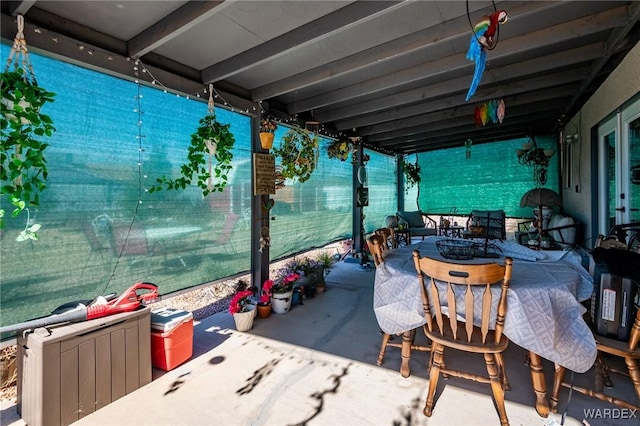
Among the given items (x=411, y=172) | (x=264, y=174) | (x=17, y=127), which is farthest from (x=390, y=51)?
(x=411, y=172)

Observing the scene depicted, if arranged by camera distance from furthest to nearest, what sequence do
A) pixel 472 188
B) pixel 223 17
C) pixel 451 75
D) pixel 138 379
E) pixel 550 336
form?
pixel 472 188
pixel 451 75
pixel 223 17
pixel 138 379
pixel 550 336

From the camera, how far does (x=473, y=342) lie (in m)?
1.58

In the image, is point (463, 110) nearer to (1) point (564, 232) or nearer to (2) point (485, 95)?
(2) point (485, 95)

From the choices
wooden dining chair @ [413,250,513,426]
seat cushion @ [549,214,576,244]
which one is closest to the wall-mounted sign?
wooden dining chair @ [413,250,513,426]

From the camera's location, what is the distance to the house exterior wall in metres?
2.60

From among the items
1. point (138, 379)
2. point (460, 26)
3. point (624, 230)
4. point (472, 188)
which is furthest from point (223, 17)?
point (472, 188)

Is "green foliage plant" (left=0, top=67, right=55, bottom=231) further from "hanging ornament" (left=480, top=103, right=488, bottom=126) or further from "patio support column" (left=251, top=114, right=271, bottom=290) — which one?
"hanging ornament" (left=480, top=103, right=488, bottom=126)

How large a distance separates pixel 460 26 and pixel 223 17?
5.49ft

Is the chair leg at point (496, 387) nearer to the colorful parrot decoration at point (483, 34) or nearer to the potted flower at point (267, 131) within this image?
the colorful parrot decoration at point (483, 34)

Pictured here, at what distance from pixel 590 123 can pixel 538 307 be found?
3.66m

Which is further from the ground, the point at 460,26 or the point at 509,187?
the point at 460,26

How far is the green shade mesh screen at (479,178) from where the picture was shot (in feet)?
20.0

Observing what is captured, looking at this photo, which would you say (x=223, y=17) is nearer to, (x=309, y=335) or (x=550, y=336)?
(x=309, y=335)

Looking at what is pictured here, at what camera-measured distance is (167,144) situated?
103 inches
